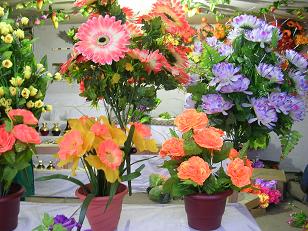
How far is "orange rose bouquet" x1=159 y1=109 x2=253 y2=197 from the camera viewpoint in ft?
3.03

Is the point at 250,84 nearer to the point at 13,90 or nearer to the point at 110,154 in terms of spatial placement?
the point at 110,154

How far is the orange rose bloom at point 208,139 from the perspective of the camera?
93 cm

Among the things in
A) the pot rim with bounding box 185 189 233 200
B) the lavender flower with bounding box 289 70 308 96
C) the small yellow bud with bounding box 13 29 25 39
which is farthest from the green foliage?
the small yellow bud with bounding box 13 29 25 39

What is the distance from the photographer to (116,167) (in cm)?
86

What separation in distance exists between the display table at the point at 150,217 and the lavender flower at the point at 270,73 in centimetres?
42

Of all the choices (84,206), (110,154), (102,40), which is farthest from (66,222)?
(102,40)

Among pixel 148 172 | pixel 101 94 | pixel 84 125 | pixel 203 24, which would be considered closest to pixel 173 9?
pixel 101 94

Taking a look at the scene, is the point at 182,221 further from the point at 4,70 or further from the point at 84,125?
the point at 4,70

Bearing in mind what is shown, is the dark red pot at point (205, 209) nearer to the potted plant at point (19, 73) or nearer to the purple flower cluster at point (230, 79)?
the purple flower cluster at point (230, 79)

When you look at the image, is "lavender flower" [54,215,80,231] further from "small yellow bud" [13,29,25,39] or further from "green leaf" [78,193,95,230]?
"small yellow bud" [13,29,25,39]

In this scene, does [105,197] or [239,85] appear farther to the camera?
[239,85]

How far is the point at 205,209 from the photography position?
973mm

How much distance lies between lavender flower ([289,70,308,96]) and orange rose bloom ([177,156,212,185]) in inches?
18.8

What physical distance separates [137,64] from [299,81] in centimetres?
55
